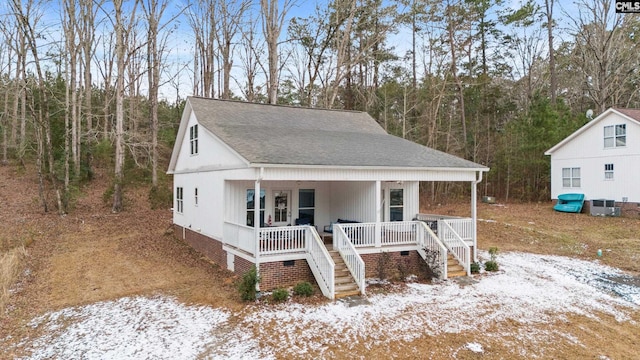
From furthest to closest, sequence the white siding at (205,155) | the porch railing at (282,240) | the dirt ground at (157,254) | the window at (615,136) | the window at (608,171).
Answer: the window at (608,171)
the window at (615,136)
the white siding at (205,155)
the porch railing at (282,240)
the dirt ground at (157,254)

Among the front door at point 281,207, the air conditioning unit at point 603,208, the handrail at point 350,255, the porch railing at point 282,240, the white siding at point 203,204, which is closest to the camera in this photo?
the handrail at point 350,255

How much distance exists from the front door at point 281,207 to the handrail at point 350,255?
302cm

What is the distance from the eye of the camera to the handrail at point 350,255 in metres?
9.82

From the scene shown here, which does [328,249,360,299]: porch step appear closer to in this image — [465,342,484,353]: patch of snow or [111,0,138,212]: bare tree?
[465,342,484,353]: patch of snow

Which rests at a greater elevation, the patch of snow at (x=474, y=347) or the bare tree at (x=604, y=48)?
the bare tree at (x=604, y=48)

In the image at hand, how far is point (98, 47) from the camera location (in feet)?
94.4

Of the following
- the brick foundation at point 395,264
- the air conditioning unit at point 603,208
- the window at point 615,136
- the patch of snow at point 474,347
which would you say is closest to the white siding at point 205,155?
the brick foundation at point 395,264

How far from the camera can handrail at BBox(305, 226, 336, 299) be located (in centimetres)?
951

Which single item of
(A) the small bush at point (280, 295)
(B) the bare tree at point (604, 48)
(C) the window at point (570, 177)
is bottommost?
(A) the small bush at point (280, 295)

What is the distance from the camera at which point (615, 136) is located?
21797mm

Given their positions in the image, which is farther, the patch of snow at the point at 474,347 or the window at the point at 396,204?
the window at the point at 396,204

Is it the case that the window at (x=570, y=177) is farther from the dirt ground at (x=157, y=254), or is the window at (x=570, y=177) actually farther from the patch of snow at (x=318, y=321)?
the patch of snow at (x=318, y=321)

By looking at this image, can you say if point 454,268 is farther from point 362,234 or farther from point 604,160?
point 604,160

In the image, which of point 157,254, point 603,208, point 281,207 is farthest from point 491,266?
point 603,208
